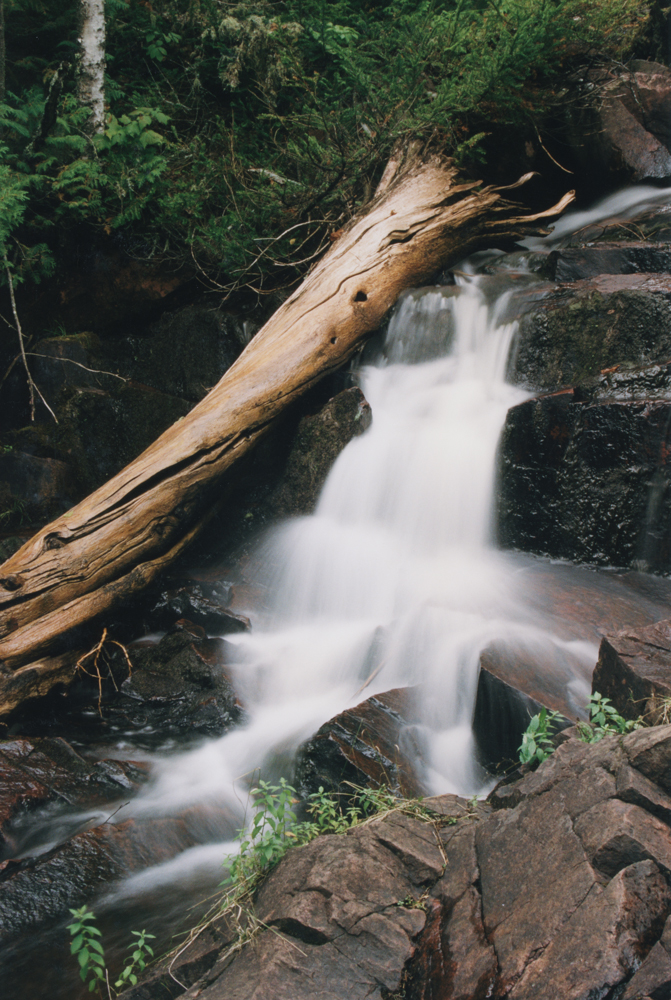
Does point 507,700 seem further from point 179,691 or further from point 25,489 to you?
point 25,489

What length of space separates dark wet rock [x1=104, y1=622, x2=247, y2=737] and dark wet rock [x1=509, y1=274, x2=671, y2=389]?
3.85 metres

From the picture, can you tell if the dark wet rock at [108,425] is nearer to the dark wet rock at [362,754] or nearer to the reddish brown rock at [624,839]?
the dark wet rock at [362,754]

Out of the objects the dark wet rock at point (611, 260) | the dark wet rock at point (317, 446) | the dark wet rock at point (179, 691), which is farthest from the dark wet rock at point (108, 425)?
the dark wet rock at point (611, 260)

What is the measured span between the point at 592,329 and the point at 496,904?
4.74 metres

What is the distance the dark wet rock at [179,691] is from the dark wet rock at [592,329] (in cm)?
385

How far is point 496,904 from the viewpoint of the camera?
1.81 metres

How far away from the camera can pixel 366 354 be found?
6730mm

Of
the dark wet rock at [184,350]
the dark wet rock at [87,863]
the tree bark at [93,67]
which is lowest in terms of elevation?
the dark wet rock at [87,863]

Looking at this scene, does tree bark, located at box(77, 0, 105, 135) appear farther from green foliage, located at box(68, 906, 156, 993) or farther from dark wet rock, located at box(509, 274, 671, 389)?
green foliage, located at box(68, 906, 156, 993)

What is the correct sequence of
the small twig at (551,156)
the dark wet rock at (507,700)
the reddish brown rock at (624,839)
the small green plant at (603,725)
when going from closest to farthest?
the reddish brown rock at (624,839) < the small green plant at (603,725) < the dark wet rock at (507,700) < the small twig at (551,156)

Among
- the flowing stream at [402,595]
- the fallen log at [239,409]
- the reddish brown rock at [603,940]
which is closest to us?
the reddish brown rock at [603,940]

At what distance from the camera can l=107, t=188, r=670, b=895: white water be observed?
141 inches

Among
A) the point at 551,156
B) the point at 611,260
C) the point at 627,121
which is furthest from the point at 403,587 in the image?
the point at 627,121

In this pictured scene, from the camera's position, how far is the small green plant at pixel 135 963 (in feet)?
6.67
